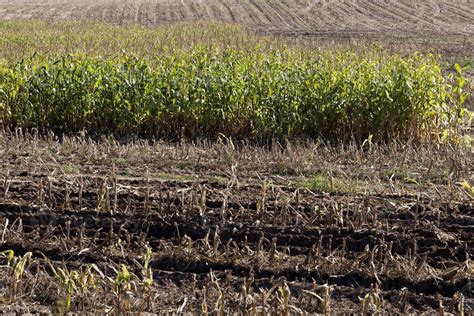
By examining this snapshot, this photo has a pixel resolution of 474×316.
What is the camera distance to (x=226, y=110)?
32.7 feet

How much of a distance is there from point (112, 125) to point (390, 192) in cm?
468

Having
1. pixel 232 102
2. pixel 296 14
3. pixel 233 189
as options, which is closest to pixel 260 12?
pixel 296 14

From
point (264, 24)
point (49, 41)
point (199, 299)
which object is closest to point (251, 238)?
point (199, 299)

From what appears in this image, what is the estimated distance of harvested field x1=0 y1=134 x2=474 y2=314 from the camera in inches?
184

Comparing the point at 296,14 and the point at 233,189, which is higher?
the point at 233,189

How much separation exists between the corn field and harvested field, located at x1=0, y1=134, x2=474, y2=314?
202 centimetres

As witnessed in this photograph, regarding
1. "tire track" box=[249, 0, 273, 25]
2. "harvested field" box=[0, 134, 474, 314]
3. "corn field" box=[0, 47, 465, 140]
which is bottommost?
"tire track" box=[249, 0, 273, 25]

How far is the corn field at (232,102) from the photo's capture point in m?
9.82

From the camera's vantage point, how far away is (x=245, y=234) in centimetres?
575

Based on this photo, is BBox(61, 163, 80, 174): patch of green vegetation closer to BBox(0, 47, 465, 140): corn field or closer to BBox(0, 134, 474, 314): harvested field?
BBox(0, 134, 474, 314): harvested field

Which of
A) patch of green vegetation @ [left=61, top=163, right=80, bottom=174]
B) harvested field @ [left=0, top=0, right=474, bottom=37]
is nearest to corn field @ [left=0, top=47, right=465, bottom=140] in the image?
patch of green vegetation @ [left=61, top=163, right=80, bottom=174]

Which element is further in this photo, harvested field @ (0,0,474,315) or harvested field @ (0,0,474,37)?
harvested field @ (0,0,474,37)

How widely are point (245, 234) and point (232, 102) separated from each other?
4.43 meters

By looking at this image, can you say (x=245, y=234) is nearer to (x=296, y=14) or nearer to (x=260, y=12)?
(x=296, y=14)
